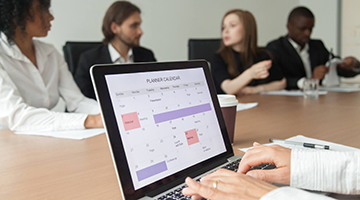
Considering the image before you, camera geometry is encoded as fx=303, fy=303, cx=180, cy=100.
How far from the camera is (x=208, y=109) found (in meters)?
0.64

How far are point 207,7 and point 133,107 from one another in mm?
3279

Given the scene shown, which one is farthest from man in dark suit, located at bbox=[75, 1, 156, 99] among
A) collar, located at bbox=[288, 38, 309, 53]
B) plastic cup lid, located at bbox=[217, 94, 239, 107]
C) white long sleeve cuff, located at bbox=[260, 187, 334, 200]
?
white long sleeve cuff, located at bbox=[260, 187, 334, 200]

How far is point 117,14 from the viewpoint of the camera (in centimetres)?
239

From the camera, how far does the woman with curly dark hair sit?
1.18 meters

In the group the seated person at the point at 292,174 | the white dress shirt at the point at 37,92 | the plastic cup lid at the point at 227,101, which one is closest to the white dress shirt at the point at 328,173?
the seated person at the point at 292,174

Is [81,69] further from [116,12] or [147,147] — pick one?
[147,147]

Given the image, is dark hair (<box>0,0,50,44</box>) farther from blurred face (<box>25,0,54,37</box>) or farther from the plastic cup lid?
the plastic cup lid

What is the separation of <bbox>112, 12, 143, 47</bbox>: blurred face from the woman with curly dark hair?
2.66 feet

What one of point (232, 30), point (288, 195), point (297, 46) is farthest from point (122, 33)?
point (288, 195)

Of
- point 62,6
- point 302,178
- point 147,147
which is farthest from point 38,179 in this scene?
point 62,6

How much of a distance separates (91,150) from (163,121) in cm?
35

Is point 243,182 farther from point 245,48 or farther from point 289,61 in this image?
point 289,61

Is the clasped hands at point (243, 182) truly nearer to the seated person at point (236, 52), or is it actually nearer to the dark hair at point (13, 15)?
the dark hair at point (13, 15)

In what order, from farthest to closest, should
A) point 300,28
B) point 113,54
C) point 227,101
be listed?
point 300,28
point 113,54
point 227,101
